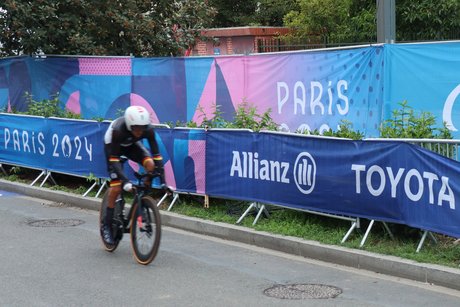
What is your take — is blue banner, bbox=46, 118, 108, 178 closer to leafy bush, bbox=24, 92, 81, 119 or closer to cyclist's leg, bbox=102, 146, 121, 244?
leafy bush, bbox=24, 92, 81, 119

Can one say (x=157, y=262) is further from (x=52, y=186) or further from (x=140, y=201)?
(x=52, y=186)

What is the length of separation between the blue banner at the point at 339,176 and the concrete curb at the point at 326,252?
48 cm

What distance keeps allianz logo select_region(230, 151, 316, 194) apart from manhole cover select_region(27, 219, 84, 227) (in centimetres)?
255

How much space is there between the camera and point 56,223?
9359 mm

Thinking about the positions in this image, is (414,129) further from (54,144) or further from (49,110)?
(49,110)

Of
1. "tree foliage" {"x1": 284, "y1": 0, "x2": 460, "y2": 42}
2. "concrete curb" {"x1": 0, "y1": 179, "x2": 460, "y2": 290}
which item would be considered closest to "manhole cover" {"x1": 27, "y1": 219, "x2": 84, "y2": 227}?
"concrete curb" {"x1": 0, "y1": 179, "x2": 460, "y2": 290}

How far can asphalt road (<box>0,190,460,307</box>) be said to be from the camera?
5785 mm

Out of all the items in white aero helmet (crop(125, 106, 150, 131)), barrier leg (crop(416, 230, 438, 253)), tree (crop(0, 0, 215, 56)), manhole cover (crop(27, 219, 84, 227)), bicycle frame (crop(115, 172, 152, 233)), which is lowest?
manhole cover (crop(27, 219, 84, 227))

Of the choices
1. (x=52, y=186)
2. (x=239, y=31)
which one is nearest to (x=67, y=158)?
(x=52, y=186)

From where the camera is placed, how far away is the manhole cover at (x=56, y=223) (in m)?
9.23

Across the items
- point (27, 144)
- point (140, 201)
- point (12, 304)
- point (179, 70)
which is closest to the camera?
point (12, 304)

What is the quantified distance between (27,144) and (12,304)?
735 cm

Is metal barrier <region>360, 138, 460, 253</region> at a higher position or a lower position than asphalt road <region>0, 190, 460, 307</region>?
higher

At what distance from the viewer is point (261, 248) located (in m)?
7.87
